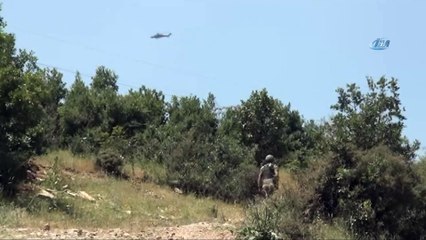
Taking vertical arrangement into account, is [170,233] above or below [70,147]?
below

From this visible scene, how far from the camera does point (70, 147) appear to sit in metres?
29.0

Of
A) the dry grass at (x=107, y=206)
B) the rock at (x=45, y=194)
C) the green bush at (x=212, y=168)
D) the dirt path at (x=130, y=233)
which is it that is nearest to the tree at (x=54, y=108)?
the dry grass at (x=107, y=206)

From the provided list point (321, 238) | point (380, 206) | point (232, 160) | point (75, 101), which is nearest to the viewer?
point (321, 238)

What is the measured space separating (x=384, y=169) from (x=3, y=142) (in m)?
9.90

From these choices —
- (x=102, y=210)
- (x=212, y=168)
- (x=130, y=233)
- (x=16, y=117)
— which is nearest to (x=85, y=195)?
(x=102, y=210)

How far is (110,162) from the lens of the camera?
25656mm

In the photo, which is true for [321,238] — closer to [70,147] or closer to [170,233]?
[170,233]

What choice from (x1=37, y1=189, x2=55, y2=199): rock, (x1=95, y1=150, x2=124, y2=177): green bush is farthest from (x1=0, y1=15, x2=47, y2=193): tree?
(x1=95, y1=150, x2=124, y2=177): green bush

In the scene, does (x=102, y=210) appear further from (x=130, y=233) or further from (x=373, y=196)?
(x=373, y=196)

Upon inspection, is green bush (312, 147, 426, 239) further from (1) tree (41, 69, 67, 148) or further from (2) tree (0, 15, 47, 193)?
(1) tree (41, 69, 67, 148)

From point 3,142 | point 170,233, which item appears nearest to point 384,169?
point 170,233

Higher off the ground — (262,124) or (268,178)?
(262,124)

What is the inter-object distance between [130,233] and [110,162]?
42.8ft

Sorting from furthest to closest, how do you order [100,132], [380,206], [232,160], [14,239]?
1. [100,132]
2. [232,160]
3. [380,206]
4. [14,239]
